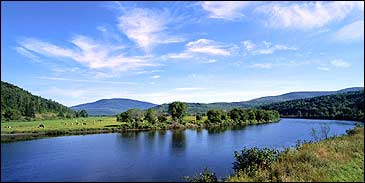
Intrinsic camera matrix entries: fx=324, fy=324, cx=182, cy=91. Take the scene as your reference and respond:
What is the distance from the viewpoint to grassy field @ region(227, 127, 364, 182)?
49.0ft

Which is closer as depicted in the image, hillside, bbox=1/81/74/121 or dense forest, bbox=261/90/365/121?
hillside, bbox=1/81/74/121

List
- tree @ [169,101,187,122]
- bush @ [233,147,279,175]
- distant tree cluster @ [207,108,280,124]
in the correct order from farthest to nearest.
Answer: distant tree cluster @ [207,108,280,124] < tree @ [169,101,187,122] < bush @ [233,147,279,175]

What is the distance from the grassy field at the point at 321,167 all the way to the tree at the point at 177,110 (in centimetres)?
7544

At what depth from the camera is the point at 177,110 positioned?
95938mm

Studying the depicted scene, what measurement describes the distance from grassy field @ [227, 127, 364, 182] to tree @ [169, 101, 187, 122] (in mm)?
75441

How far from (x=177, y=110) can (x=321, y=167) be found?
263ft

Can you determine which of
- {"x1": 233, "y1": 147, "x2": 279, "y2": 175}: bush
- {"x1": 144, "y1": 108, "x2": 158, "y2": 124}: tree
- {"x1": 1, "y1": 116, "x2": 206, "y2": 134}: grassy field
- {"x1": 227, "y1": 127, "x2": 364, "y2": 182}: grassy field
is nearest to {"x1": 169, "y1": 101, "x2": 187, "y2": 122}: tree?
{"x1": 1, "y1": 116, "x2": 206, "y2": 134}: grassy field

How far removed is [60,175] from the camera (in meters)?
22.5

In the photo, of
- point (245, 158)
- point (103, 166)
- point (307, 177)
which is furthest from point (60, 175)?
point (307, 177)

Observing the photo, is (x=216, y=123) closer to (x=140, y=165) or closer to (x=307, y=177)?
(x=140, y=165)

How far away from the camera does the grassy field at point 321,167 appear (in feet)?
49.0

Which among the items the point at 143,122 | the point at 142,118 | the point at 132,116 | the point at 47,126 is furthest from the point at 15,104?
the point at 142,118

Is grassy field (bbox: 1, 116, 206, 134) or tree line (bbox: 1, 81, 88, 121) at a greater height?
tree line (bbox: 1, 81, 88, 121)

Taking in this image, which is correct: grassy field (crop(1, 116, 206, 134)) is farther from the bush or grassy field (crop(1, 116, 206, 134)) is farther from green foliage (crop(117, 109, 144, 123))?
the bush
